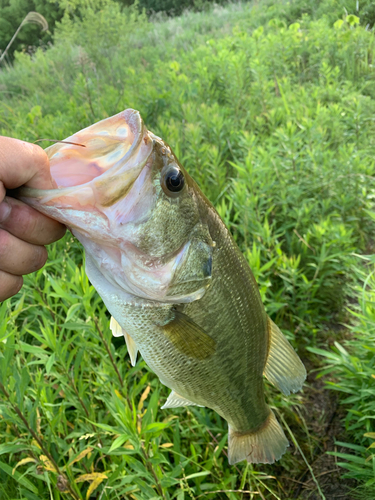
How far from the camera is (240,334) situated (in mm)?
1313

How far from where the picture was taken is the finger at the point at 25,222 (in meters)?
0.99

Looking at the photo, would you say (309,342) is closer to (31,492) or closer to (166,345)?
(166,345)

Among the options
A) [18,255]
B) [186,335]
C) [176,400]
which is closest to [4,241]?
[18,255]

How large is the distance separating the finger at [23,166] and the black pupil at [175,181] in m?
0.31

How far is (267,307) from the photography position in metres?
2.11

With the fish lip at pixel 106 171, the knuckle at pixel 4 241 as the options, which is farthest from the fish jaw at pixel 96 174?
the knuckle at pixel 4 241

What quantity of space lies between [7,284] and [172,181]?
0.59 metres

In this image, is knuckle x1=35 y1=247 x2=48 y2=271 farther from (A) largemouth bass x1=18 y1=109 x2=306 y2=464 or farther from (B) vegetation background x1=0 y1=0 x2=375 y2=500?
(B) vegetation background x1=0 y1=0 x2=375 y2=500

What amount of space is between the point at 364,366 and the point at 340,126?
2551 millimetres

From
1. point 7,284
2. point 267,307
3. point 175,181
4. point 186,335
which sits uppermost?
point 175,181

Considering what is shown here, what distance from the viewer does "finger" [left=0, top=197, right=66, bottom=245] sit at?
0.99m

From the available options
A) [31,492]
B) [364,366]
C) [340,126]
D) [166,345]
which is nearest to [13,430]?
[31,492]

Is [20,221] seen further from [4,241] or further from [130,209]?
[130,209]

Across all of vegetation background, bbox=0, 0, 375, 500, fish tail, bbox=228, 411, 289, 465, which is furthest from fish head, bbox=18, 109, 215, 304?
fish tail, bbox=228, 411, 289, 465
